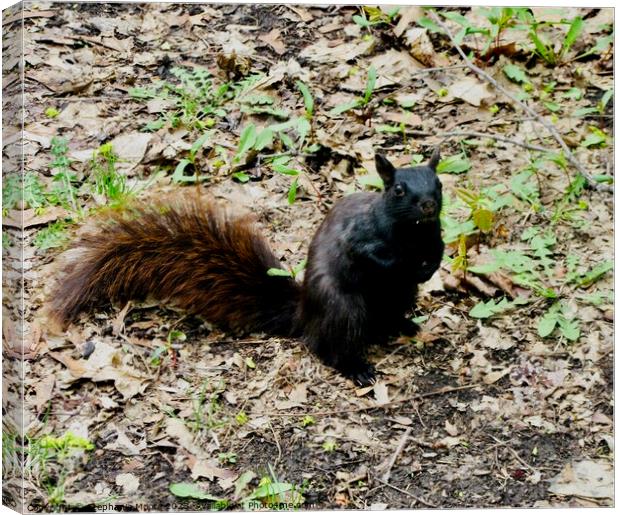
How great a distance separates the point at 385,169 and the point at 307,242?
698 mm

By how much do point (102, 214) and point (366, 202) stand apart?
117 centimetres

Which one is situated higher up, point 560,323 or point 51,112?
point 51,112

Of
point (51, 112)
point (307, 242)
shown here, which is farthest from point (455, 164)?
point (51, 112)

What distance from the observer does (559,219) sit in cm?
468

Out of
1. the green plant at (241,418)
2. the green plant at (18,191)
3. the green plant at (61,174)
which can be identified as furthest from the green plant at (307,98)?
the green plant at (241,418)

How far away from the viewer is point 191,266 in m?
4.55

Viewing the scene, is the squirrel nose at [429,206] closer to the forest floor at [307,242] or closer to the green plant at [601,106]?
the forest floor at [307,242]

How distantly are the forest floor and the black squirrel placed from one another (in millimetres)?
91

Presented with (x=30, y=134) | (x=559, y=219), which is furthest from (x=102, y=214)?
(x=559, y=219)

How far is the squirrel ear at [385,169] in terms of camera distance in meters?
4.07

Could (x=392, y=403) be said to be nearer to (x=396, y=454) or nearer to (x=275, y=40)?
(x=396, y=454)

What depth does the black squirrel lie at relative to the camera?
4.30 meters

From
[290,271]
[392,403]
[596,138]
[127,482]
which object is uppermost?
[596,138]

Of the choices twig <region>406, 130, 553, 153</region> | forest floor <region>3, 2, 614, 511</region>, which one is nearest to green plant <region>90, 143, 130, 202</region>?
forest floor <region>3, 2, 614, 511</region>
